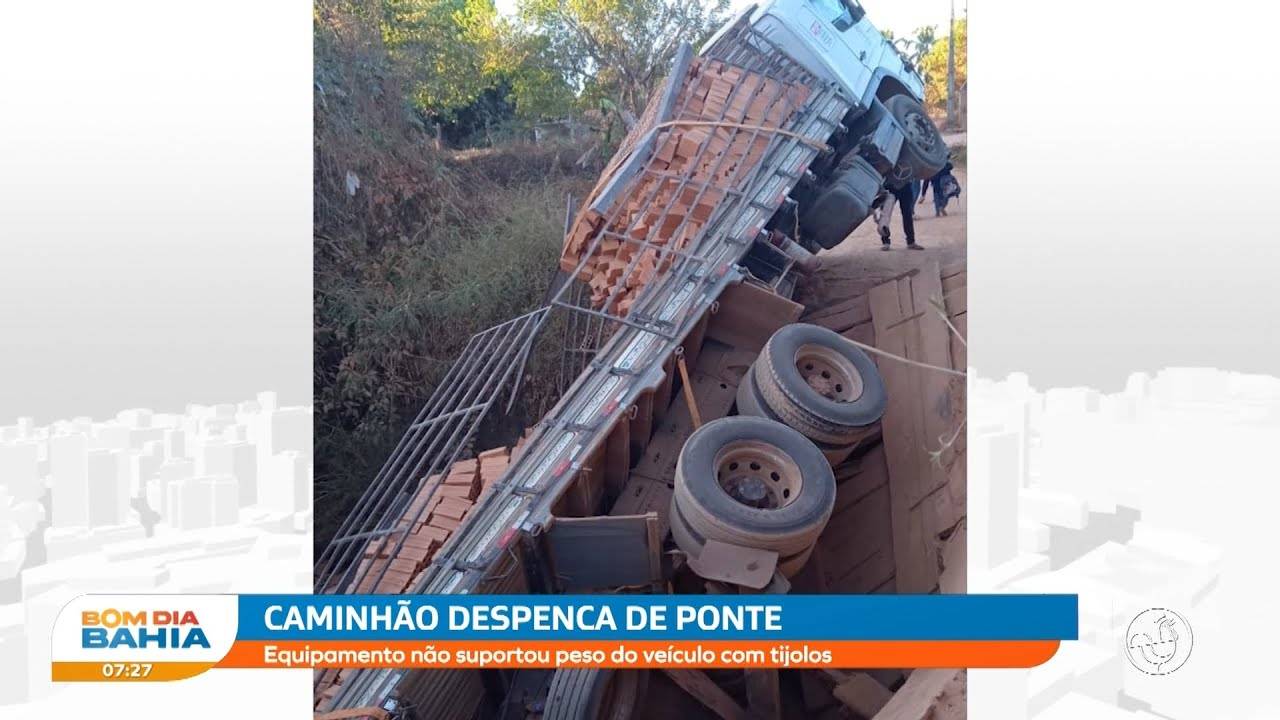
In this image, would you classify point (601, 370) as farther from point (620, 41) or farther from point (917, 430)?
point (620, 41)

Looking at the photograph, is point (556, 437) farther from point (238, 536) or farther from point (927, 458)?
point (927, 458)

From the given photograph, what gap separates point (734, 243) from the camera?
7.29 m

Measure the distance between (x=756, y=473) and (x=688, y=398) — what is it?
40.8 inches

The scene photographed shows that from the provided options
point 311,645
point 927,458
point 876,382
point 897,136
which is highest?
point 897,136

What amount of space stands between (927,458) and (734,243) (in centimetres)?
222

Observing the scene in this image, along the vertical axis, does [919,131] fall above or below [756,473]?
above

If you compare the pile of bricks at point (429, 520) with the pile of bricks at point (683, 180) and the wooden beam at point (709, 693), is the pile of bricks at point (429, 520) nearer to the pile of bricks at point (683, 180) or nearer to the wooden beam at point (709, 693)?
the pile of bricks at point (683, 180)

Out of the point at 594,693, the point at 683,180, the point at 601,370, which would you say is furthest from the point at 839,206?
Result: the point at 594,693

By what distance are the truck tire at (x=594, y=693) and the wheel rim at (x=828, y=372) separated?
2260mm

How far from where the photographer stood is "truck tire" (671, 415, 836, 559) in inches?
208

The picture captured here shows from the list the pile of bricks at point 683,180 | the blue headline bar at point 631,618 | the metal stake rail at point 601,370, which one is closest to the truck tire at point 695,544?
the blue headline bar at point 631,618

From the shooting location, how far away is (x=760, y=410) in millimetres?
6211

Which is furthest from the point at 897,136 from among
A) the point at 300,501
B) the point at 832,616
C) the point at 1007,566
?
the point at 300,501

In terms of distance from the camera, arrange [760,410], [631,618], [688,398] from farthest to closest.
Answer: [688,398] → [760,410] → [631,618]
